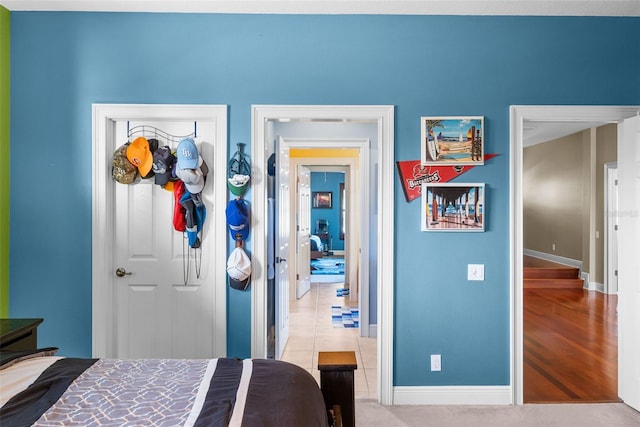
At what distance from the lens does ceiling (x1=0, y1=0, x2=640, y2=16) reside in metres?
2.61

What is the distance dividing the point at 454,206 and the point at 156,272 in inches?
85.2

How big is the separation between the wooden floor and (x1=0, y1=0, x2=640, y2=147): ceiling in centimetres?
272

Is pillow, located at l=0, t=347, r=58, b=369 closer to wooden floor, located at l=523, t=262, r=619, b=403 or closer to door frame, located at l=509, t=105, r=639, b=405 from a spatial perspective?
door frame, located at l=509, t=105, r=639, b=405

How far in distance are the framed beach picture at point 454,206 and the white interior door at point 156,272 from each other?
1535 millimetres

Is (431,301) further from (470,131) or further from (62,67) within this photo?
(62,67)

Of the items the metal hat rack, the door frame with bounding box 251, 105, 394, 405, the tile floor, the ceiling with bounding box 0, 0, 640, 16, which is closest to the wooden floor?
the door frame with bounding box 251, 105, 394, 405

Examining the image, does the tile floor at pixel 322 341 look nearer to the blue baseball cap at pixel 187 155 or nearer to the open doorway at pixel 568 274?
the open doorway at pixel 568 274

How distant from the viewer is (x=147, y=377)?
1416 mm

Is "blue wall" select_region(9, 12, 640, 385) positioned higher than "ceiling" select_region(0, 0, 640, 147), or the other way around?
"ceiling" select_region(0, 0, 640, 147)

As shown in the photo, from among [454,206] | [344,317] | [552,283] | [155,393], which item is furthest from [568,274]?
[155,393]

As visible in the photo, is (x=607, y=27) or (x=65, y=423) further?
(x=607, y=27)

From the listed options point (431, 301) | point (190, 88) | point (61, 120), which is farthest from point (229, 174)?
point (431, 301)

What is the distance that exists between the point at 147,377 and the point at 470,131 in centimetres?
241

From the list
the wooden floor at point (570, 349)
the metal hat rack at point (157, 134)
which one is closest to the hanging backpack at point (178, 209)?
the metal hat rack at point (157, 134)
